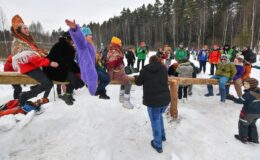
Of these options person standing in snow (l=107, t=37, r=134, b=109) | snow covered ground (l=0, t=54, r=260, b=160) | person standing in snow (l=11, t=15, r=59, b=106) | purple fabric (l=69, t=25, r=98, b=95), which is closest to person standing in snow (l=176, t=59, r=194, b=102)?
snow covered ground (l=0, t=54, r=260, b=160)

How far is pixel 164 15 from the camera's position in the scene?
51469 millimetres

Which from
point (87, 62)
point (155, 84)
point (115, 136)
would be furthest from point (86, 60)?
point (115, 136)

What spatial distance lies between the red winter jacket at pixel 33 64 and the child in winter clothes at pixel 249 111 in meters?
4.16

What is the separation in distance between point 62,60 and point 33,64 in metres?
0.49

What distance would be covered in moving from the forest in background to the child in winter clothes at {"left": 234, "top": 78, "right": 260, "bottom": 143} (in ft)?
78.8

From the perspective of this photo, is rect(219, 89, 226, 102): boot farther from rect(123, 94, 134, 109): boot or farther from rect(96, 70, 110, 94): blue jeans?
rect(96, 70, 110, 94): blue jeans

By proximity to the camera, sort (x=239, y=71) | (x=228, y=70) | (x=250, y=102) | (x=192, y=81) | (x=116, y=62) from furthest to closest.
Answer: (x=239, y=71) < (x=228, y=70) < (x=192, y=81) < (x=250, y=102) < (x=116, y=62)

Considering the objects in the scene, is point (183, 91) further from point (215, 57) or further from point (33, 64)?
point (33, 64)

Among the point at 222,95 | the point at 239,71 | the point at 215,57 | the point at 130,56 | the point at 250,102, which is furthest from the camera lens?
the point at 130,56

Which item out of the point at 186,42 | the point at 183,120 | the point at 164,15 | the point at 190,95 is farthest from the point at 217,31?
the point at 183,120

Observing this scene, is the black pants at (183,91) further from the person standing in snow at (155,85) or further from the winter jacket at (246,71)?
the person standing in snow at (155,85)

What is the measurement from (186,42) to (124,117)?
40.9 meters

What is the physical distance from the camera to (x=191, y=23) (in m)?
42.7

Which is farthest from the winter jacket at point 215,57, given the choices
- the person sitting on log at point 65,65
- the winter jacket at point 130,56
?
the person sitting on log at point 65,65
